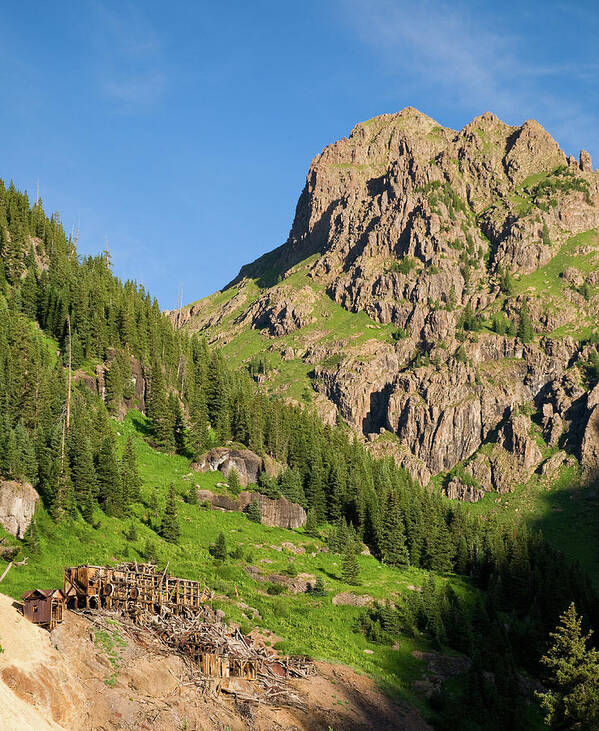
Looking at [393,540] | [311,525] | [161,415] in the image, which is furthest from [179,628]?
[393,540]

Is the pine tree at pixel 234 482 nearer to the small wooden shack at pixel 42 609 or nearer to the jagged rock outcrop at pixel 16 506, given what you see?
the jagged rock outcrop at pixel 16 506

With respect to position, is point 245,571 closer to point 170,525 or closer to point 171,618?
point 170,525

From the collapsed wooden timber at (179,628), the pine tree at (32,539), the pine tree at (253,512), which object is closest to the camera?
the collapsed wooden timber at (179,628)

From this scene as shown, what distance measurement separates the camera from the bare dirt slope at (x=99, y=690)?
4138 centimetres

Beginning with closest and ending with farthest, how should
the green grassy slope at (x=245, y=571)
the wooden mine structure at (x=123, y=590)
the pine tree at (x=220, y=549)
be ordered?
the wooden mine structure at (x=123, y=590) → the green grassy slope at (x=245, y=571) → the pine tree at (x=220, y=549)

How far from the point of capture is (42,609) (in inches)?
1925

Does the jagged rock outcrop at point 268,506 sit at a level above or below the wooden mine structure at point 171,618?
above

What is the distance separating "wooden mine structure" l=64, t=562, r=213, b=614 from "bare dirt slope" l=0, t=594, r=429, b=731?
17.4ft

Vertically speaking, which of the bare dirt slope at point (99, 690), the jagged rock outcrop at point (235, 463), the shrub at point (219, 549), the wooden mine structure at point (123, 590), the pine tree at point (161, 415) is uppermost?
the pine tree at point (161, 415)

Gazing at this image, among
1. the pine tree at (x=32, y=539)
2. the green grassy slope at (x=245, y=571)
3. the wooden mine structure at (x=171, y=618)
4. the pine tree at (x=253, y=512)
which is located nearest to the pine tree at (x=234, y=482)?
the pine tree at (x=253, y=512)

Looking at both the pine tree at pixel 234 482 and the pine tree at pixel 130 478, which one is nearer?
the pine tree at pixel 130 478

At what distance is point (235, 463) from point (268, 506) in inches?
383

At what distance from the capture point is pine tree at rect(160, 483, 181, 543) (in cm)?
8850

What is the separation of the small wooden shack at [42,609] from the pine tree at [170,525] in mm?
38839
